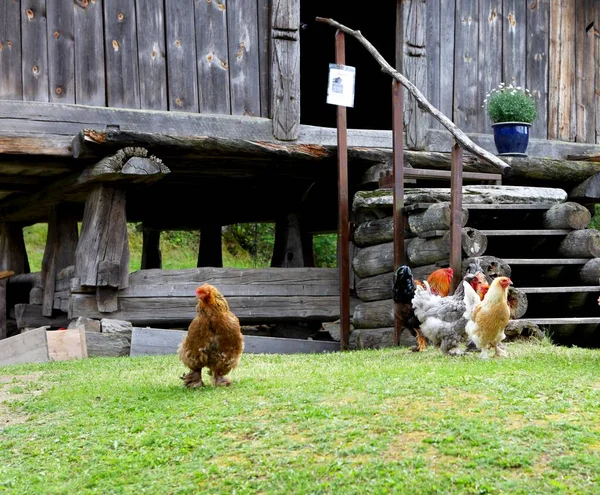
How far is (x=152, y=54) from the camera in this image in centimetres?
1143

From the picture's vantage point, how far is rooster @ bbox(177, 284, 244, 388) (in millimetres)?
7305

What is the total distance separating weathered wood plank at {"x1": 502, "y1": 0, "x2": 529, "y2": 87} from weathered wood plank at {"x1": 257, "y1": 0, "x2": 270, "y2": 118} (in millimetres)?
3628

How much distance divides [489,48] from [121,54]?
530 centimetres

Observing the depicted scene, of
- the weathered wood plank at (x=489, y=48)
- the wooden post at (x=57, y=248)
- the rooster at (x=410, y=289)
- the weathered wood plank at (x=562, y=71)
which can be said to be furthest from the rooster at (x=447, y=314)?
the wooden post at (x=57, y=248)

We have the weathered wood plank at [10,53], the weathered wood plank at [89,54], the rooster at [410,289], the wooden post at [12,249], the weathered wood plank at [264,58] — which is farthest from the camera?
the wooden post at [12,249]

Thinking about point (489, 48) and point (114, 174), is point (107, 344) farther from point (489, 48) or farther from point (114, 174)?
point (489, 48)

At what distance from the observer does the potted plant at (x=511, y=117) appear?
12.5 m

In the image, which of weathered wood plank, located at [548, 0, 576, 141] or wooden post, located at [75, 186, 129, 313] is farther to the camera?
weathered wood plank, located at [548, 0, 576, 141]

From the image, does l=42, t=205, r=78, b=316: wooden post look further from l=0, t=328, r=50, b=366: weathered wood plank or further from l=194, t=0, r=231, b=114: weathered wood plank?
l=194, t=0, r=231, b=114: weathered wood plank

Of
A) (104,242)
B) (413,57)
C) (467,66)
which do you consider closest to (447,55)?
(467,66)

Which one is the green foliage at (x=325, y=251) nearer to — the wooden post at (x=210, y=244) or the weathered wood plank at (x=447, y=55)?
the wooden post at (x=210, y=244)

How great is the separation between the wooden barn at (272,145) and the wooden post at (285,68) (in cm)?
2

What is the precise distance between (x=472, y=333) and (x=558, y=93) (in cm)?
672

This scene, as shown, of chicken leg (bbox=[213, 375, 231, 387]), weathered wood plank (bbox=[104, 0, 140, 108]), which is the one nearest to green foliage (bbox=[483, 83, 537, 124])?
weathered wood plank (bbox=[104, 0, 140, 108])
